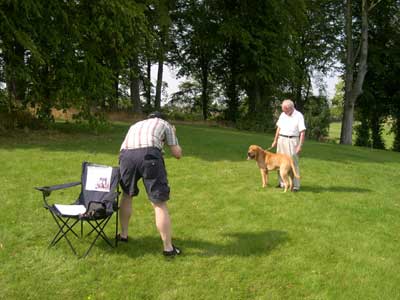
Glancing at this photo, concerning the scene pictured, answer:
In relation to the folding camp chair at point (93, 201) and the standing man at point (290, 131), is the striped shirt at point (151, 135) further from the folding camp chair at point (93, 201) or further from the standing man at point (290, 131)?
the standing man at point (290, 131)

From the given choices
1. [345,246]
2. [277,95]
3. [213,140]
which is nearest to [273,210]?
[345,246]

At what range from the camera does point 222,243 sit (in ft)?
18.9

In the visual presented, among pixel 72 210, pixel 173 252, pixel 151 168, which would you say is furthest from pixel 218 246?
pixel 72 210

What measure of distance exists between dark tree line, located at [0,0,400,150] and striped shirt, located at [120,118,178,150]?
8487mm

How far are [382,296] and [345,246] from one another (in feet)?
4.26

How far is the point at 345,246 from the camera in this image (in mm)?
5828

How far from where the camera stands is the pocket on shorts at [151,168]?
487 centimetres

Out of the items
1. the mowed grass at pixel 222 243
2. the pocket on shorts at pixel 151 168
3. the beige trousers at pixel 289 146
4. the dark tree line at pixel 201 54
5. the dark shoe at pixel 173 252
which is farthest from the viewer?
the dark tree line at pixel 201 54

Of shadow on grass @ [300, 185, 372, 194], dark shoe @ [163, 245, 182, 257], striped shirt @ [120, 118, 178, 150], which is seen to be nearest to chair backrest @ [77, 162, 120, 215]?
striped shirt @ [120, 118, 178, 150]

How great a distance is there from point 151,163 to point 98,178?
0.93 metres

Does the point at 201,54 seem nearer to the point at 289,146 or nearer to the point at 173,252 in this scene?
the point at 289,146

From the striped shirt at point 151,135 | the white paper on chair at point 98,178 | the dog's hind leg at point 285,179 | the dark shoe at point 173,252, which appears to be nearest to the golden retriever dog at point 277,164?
the dog's hind leg at point 285,179

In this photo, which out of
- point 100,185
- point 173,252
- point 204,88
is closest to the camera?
point 173,252

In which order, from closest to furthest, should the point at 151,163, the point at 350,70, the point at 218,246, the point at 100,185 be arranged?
the point at 151,163, the point at 100,185, the point at 218,246, the point at 350,70
